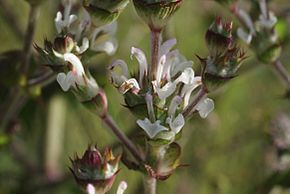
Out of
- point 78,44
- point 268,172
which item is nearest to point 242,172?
point 268,172

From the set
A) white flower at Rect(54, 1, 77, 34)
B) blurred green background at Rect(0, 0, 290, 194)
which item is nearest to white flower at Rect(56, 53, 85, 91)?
white flower at Rect(54, 1, 77, 34)

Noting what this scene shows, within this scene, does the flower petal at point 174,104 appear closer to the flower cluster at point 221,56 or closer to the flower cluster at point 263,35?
the flower cluster at point 221,56

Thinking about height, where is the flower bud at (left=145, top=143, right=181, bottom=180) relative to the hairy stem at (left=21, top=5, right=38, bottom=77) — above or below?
below

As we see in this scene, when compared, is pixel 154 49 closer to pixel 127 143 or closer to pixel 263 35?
pixel 127 143

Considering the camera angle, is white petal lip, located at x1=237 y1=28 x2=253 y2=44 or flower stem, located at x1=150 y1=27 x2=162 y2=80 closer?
flower stem, located at x1=150 y1=27 x2=162 y2=80

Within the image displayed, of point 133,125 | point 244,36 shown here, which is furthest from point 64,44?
point 133,125

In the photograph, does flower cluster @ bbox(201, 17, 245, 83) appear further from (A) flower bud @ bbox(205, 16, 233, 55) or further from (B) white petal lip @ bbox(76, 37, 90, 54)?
(B) white petal lip @ bbox(76, 37, 90, 54)

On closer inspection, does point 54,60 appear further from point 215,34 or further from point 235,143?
point 235,143
